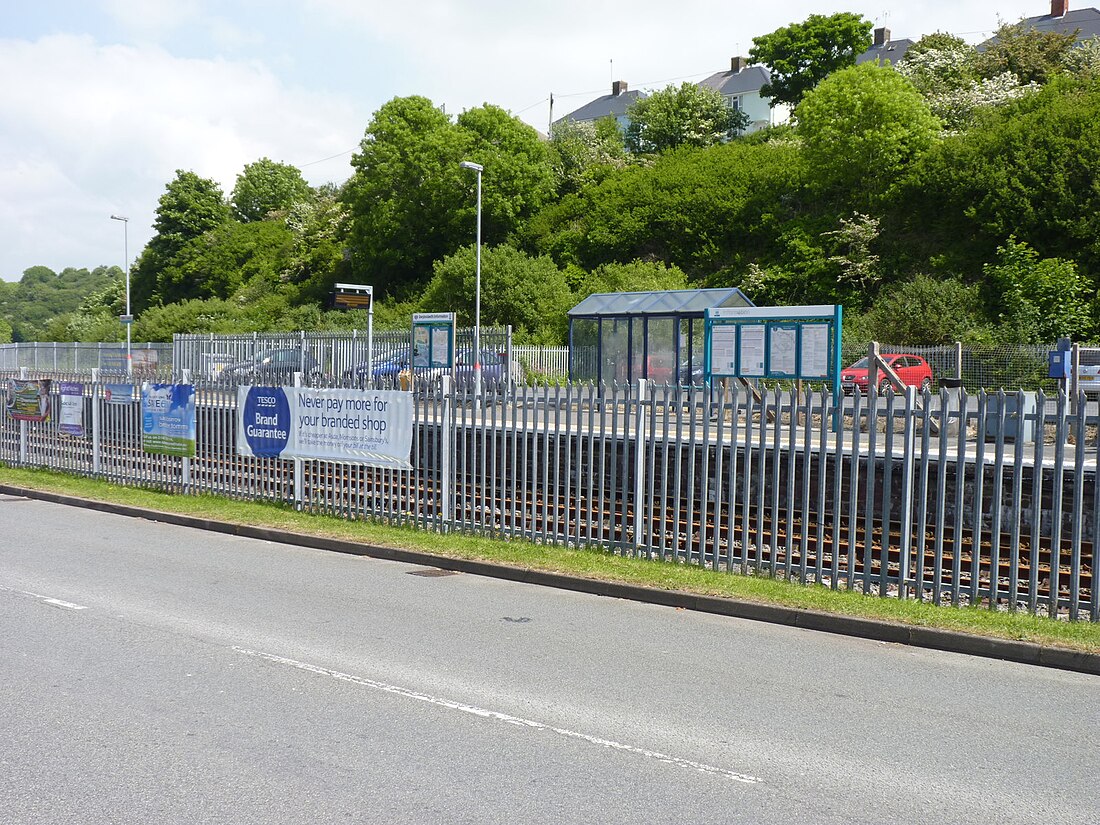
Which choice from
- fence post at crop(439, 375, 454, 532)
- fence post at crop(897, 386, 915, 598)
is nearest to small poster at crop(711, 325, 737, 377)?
fence post at crop(439, 375, 454, 532)

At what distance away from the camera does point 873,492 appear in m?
8.89

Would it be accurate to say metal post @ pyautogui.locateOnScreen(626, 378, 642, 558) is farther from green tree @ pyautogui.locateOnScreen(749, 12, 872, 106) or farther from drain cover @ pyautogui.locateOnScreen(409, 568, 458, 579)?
green tree @ pyautogui.locateOnScreen(749, 12, 872, 106)

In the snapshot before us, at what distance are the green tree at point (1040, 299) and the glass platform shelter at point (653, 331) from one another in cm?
1213

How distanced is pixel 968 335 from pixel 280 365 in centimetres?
2273

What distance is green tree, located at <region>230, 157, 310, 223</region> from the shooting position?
9212 cm

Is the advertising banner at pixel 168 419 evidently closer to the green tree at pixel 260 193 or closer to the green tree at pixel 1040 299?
the green tree at pixel 1040 299

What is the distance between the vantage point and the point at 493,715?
5.58 m

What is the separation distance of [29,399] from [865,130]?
3528cm

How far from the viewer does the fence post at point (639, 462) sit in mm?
10375

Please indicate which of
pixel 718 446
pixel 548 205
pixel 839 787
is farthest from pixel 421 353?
pixel 548 205

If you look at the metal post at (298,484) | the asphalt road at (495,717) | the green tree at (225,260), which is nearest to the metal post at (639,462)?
the asphalt road at (495,717)

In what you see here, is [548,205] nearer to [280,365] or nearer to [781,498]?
[280,365]

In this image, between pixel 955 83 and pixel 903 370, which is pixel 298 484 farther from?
pixel 955 83

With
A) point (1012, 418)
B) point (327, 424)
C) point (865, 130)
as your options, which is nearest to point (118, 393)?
point (327, 424)
